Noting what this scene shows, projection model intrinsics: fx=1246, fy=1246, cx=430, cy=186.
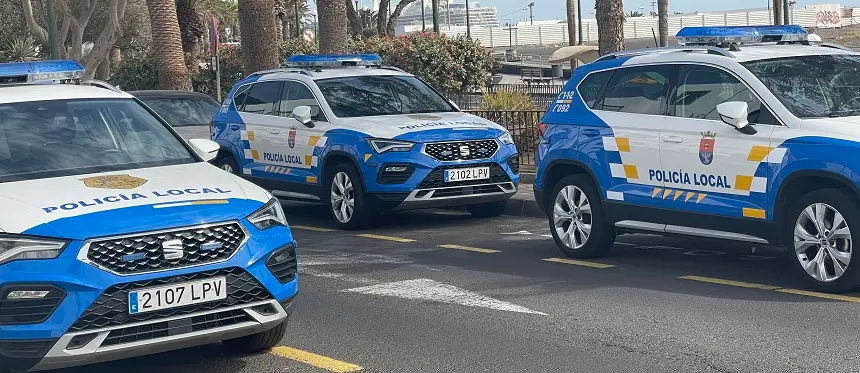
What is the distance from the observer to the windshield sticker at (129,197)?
5945mm

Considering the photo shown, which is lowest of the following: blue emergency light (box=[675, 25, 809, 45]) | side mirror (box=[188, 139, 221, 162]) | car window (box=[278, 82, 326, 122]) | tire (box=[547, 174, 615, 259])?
tire (box=[547, 174, 615, 259])

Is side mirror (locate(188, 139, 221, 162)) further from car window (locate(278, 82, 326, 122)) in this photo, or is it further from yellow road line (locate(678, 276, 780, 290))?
car window (locate(278, 82, 326, 122))

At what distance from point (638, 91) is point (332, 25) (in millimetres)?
14050

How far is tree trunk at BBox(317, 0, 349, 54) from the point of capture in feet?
76.3

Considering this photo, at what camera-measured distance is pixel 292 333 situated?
7.65m

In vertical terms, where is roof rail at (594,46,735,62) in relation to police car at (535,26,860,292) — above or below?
above

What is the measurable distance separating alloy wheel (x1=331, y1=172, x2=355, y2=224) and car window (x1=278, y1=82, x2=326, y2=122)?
74 centimetres

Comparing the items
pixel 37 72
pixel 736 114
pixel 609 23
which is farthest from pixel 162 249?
pixel 609 23

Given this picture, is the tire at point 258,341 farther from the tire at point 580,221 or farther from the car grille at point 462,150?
the car grille at point 462,150

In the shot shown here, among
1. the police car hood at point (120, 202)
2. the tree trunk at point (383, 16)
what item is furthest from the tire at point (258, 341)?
the tree trunk at point (383, 16)

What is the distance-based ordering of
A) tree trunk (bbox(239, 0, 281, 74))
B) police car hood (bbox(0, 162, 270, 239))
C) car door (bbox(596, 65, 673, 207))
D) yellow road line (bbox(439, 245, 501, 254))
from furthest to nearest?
tree trunk (bbox(239, 0, 281, 74)) < yellow road line (bbox(439, 245, 501, 254)) < car door (bbox(596, 65, 673, 207)) < police car hood (bbox(0, 162, 270, 239))

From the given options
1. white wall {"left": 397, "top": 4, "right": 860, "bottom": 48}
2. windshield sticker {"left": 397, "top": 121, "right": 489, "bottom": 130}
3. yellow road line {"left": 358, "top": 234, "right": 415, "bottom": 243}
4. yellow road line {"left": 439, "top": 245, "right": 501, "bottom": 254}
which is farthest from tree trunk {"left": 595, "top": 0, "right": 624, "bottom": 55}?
white wall {"left": 397, "top": 4, "right": 860, "bottom": 48}

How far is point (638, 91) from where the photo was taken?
980cm

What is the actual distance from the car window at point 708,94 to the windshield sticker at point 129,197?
4.09m
